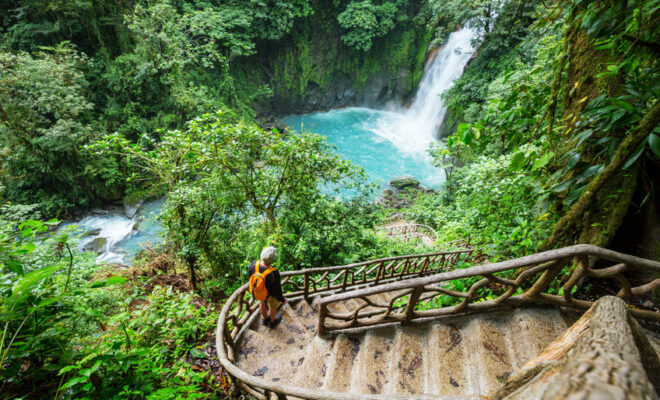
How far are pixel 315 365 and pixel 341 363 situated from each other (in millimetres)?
304

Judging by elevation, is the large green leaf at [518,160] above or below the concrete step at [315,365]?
above

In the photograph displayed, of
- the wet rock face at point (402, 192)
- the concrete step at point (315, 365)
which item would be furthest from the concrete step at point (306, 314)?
the wet rock face at point (402, 192)

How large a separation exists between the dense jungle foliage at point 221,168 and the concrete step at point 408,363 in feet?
5.58

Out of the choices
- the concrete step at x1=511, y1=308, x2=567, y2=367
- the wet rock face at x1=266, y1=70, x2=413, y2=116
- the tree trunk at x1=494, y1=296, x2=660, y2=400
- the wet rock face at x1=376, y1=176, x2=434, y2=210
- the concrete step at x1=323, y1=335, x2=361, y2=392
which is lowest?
the wet rock face at x1=376, y1=176, x2=434, y2=210

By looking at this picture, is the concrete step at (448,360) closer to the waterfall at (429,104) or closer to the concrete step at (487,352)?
the concrete step at (487,352)

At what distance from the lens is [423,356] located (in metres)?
2.50

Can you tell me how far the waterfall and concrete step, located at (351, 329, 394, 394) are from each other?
17708 mm

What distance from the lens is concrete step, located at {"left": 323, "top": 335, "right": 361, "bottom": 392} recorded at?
257 cm

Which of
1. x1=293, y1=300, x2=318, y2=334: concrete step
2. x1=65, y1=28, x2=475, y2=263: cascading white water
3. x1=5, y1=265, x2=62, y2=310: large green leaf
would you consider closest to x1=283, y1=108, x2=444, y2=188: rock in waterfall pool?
x1=65, y1=28, x2=475, y2=263: cascading white water

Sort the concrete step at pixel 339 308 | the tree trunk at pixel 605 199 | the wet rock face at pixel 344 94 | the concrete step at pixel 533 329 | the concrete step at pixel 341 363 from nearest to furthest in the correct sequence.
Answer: the tree trunk at pixel 605 199 < the concrete step at pixel 533 329 < the concrete step at pixel 341 363 < the concrete step at pixel 339 308 < the wet rock face at pixel 344 94

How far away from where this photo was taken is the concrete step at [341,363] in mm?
2568

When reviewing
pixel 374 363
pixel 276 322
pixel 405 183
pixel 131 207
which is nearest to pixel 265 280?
pixel 276 322

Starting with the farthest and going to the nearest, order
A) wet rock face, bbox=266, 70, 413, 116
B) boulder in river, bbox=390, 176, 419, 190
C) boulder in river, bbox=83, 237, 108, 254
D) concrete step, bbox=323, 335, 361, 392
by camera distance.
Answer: wet rock face, bbox=266, 70, 413, 116, boulder in river, bbox=390, 176, 419, 190, boulder in river, bbox=83, 237, 108, 254, concrete step, bbox=323, 335, 361, 392

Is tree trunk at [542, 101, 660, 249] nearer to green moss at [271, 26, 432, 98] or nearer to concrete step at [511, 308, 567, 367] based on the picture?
concrete step at [511, 308, 567, 367]
